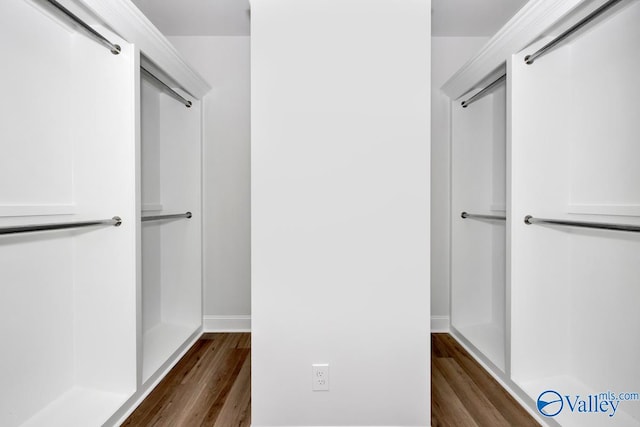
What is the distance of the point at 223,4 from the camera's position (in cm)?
229

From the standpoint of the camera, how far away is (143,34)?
1764 millimetres

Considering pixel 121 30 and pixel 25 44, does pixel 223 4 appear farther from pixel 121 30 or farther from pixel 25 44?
pixel 25 44

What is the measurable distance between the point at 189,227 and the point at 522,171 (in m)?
2.31

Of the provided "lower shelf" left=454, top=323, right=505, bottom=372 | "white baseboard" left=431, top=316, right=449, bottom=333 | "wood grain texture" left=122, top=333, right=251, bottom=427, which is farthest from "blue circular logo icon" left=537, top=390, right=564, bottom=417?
"wood grain texture" left=122, top=333, right=251, bottom=427

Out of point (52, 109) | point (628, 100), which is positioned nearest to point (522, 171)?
point (628, 100)

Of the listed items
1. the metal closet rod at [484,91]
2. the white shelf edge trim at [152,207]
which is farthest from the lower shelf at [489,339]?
the white shelf edge trim at [152,207]

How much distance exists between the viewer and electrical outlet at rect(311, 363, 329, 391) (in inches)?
58.1

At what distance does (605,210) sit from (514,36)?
101 centimetres

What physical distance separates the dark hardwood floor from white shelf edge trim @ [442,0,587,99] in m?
1.86

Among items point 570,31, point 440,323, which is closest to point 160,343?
point 440,323

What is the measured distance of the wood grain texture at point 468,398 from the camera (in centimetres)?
159

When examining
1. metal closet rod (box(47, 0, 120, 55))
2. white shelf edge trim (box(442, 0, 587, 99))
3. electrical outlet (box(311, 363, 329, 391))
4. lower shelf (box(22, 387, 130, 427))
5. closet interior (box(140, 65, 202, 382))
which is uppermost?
white shelf edge trim (box(442, 0, 587, 99))

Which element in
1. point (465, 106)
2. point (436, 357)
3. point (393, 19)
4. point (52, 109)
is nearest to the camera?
point (393, 19)

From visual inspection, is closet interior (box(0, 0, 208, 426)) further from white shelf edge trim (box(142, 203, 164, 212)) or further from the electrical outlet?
the electrical outlet
